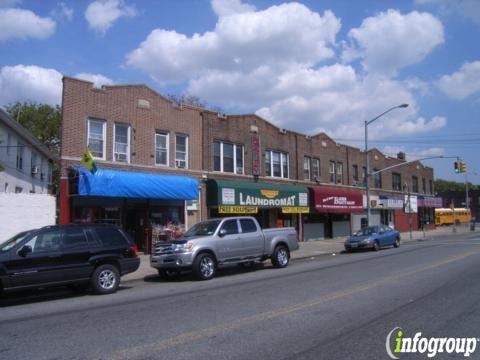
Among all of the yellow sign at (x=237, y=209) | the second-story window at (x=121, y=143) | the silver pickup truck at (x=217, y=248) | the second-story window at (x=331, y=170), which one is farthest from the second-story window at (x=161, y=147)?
the second-story window at (x=331, y=170)

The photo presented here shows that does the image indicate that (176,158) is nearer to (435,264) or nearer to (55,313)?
(435,264)

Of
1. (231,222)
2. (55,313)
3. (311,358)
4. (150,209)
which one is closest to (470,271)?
(231,222)

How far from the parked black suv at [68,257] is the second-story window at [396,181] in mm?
39645

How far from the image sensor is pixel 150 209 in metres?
23.6

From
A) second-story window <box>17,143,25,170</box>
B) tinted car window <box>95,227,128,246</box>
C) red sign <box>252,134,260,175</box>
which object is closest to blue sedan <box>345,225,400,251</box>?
red sign <box>252,134,260,175</box>

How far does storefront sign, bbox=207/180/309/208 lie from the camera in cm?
2598

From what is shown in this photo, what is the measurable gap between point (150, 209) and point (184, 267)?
9.12m

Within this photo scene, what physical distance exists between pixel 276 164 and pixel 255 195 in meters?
4.71

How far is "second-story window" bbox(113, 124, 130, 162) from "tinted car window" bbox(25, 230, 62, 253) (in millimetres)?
10850

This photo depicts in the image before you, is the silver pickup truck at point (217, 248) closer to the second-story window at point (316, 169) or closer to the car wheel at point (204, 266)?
the car wheel at point (204, 266)

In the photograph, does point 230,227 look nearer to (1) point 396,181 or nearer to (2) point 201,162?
(2) point 201,162

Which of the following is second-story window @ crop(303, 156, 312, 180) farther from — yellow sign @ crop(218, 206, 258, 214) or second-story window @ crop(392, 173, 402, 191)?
second-story window @ crop(392, 173, 402, 191)

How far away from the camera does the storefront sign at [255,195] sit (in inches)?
1023

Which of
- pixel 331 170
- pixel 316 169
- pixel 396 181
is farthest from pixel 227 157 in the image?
pixel 396 181
